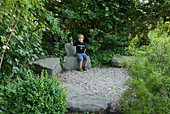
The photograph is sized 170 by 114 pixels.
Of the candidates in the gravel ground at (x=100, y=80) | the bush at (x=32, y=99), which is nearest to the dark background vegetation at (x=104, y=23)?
the gravel ground at (x=100, y=80)

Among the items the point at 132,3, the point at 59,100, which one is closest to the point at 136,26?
the point at 132,3

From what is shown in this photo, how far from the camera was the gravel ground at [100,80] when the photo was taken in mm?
3463

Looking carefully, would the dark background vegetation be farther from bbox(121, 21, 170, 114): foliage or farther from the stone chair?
bbox(121, 21, 170, 114): foliage

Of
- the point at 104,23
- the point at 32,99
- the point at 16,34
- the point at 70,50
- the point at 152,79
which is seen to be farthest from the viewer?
the point at 104,23

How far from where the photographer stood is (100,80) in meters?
4.27

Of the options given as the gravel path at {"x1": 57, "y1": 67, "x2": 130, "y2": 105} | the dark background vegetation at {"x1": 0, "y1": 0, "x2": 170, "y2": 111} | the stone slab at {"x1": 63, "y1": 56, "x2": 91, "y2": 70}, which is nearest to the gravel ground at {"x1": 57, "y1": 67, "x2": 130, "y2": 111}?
the gravel path at {"x1": 57, "y1": 67, "x2": 130, "y2": 105}

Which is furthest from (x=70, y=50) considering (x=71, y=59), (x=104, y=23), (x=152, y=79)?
(x=152, y=79)

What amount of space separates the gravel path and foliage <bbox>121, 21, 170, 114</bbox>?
73cm

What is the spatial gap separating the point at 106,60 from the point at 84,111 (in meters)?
3.62

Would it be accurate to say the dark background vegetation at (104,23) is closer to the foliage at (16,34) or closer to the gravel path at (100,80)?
the gravel path at (100,80)

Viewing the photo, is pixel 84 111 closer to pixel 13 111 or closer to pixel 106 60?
pixel 13 111

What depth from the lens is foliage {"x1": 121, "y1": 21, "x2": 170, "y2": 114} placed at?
207 centimetres

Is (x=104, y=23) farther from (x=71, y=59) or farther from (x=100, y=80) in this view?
(x=100, y=80)

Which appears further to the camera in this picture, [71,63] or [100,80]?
[71,63]
